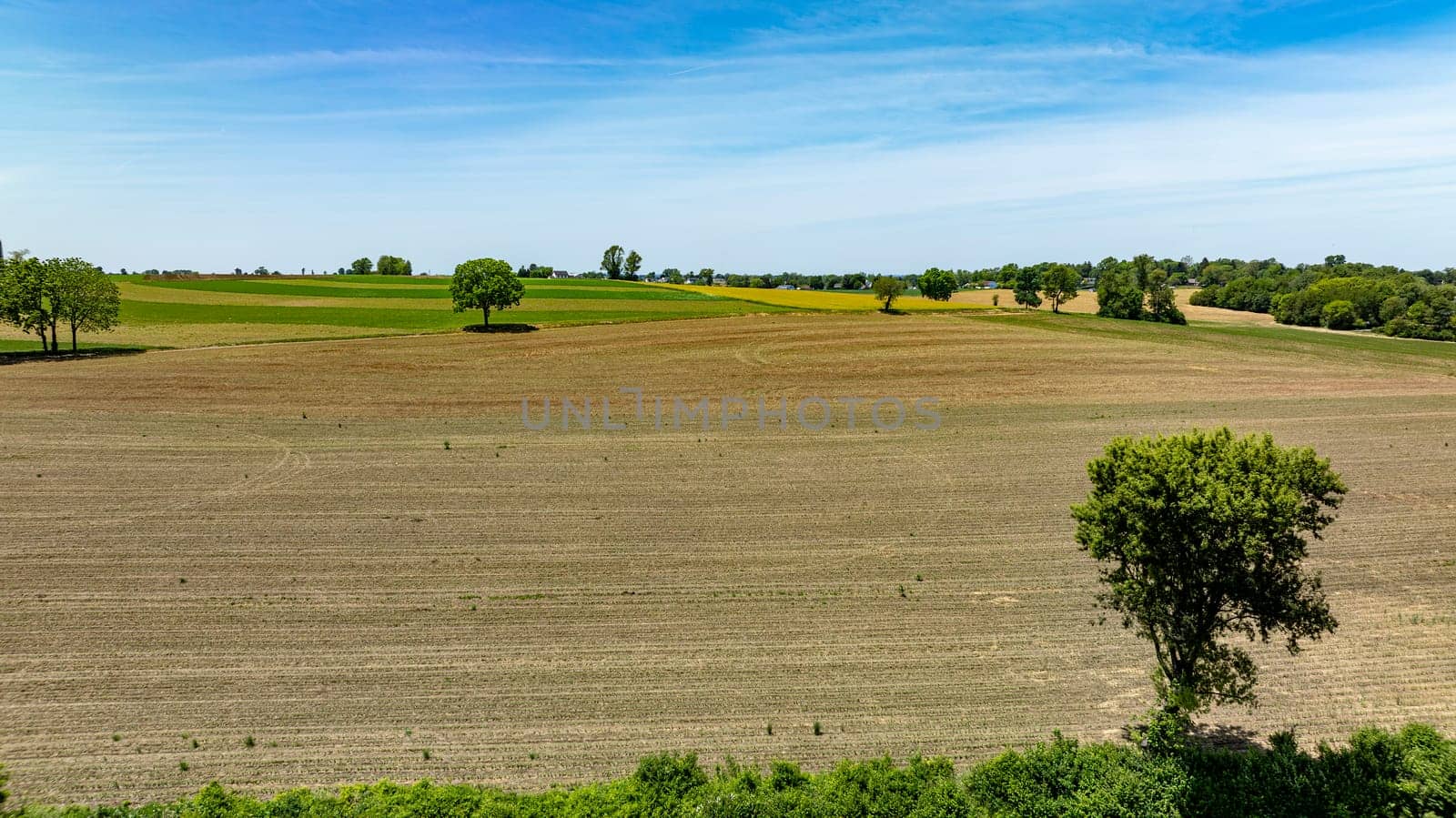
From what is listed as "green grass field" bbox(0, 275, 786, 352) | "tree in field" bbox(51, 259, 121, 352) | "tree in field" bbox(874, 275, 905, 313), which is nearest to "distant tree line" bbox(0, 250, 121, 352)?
"tree in field" bbox(51, 259, 121, 352)

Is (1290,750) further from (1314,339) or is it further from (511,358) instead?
(1314,339)

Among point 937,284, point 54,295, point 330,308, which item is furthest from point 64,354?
point 937,284

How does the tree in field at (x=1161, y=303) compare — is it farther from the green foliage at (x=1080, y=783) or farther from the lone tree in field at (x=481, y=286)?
the green foliage at (x=1080, y=783)

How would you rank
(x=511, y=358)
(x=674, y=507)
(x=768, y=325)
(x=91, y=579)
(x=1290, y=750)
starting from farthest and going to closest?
(x=768, y=325) → (x=511, y=358) → (x=674, y=507) → (x=91, y=579) → (x=1290, y=750)

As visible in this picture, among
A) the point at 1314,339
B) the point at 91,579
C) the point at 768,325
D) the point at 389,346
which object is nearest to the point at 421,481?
the point at 91,579

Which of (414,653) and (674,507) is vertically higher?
(674,507)

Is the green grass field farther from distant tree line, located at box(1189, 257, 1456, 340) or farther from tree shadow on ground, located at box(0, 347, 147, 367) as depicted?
distant tree line, located at box(1189, 257, 1456, 340)

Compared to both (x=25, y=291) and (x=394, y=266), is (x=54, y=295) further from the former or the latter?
(x=394, y=266)

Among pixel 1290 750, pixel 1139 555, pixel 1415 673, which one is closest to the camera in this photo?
pixel 1290 750
